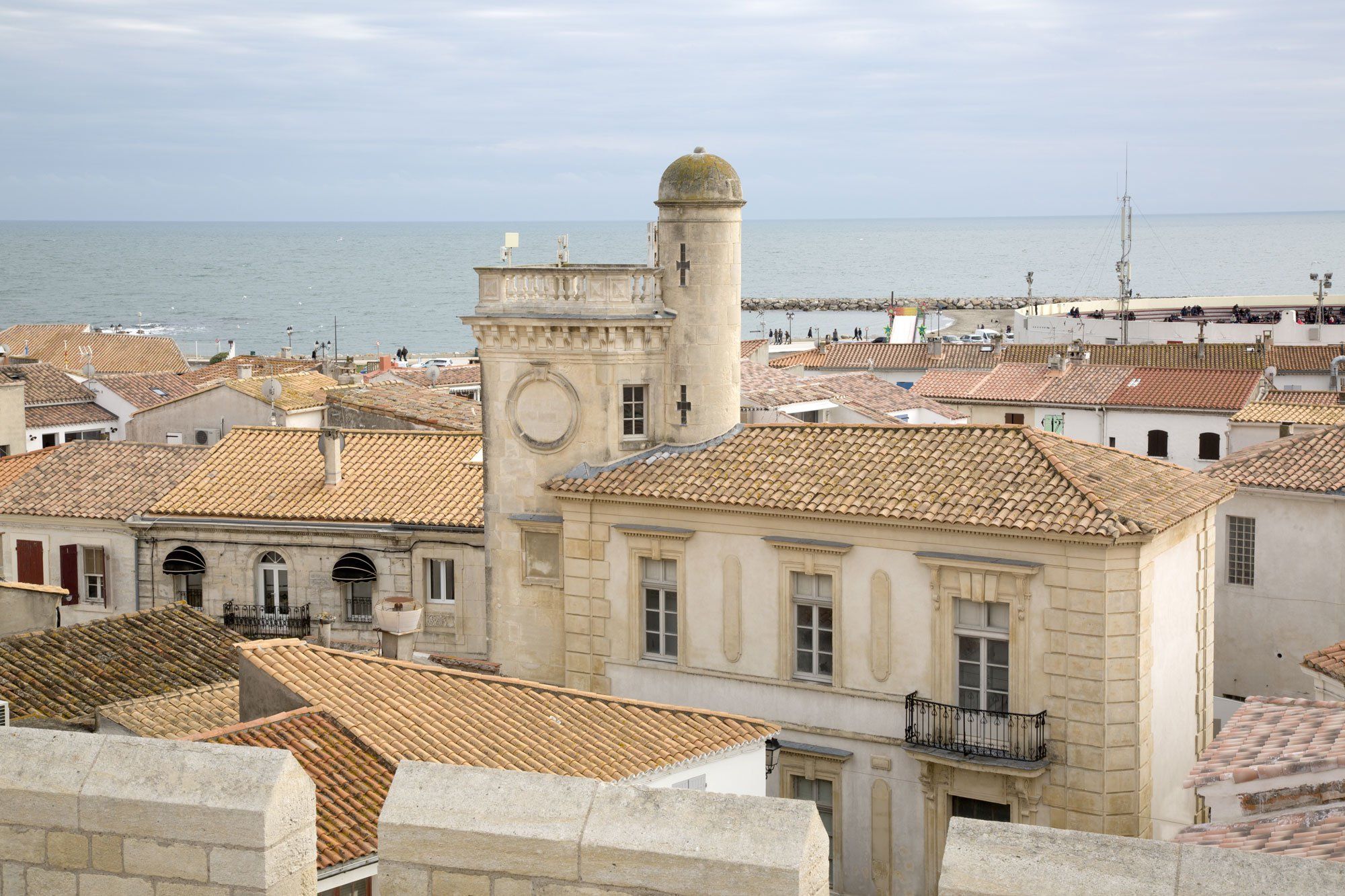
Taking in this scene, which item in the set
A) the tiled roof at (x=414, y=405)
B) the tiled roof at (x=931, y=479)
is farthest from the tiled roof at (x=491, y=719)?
the tiled roof at (x=414, y=405)

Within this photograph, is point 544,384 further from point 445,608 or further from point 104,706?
point 104,706

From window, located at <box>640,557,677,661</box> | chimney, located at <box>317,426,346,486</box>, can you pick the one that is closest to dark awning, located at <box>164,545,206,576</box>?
chimney, located at <box>317,426,346,486</box>

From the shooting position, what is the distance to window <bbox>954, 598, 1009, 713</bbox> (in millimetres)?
25406

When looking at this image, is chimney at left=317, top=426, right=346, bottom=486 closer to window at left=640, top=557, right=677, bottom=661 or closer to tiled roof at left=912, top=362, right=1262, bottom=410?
window at left=640, top=557, right=677, bottom=661

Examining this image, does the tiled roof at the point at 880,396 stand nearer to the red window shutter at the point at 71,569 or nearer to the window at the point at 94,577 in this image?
the window at the point at 94,577

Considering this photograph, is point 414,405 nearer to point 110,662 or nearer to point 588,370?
point 588,370

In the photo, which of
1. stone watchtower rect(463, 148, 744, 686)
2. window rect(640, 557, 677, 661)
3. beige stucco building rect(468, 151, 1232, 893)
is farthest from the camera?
stone watchtower rect(463, 148, 744, 686)

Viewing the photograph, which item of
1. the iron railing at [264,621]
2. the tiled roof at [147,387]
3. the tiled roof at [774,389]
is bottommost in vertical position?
the iron railing at [264,621]

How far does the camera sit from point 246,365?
7069cm

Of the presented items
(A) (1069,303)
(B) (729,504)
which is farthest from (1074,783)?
(A) (1069,303)

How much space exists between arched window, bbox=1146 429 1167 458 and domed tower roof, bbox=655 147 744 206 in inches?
1210

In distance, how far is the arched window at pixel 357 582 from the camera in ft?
117

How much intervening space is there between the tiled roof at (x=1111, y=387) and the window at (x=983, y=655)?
32002mm

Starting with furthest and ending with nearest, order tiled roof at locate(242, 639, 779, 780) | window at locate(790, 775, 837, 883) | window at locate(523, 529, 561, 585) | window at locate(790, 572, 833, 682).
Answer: window at locate(523, 529, 561, 585)
window at locate(790, 572, 833, 682)
window at locate(790, 775, 837, 883)
tiled roof at locate(242, 639, 779, 780)
